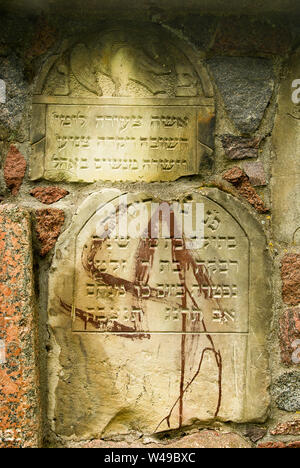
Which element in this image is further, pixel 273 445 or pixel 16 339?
pixel 273 445

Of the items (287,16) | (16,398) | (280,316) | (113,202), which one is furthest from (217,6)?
(16,398)

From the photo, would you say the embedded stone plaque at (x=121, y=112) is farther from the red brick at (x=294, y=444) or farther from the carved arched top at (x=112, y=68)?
the red brick at (x=294, y=444)

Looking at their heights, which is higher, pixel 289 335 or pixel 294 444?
pixel 289 335

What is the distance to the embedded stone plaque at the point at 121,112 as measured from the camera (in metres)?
1.47

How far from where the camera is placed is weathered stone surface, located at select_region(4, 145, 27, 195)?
1469 millimetres

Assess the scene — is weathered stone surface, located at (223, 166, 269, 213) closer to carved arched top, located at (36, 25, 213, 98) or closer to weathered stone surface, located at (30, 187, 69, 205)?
carved arched top, located at (36, 25, 213, 98)

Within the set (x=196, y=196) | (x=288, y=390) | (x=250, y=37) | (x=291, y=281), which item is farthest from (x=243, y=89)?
(x=288, y=390)

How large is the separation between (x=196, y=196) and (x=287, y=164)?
35 cm

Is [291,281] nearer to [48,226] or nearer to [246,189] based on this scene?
[246,189]

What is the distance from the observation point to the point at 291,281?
1459 millimetres

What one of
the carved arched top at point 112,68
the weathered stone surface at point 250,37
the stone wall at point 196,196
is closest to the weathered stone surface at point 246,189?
the stone wall at point 196,196

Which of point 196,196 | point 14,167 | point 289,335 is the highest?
point 14,167

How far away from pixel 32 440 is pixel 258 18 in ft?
5.40

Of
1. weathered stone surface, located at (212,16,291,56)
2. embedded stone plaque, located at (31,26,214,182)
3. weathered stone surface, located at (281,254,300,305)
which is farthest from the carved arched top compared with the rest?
weathered stone surface, located at (281,254,300,305)
